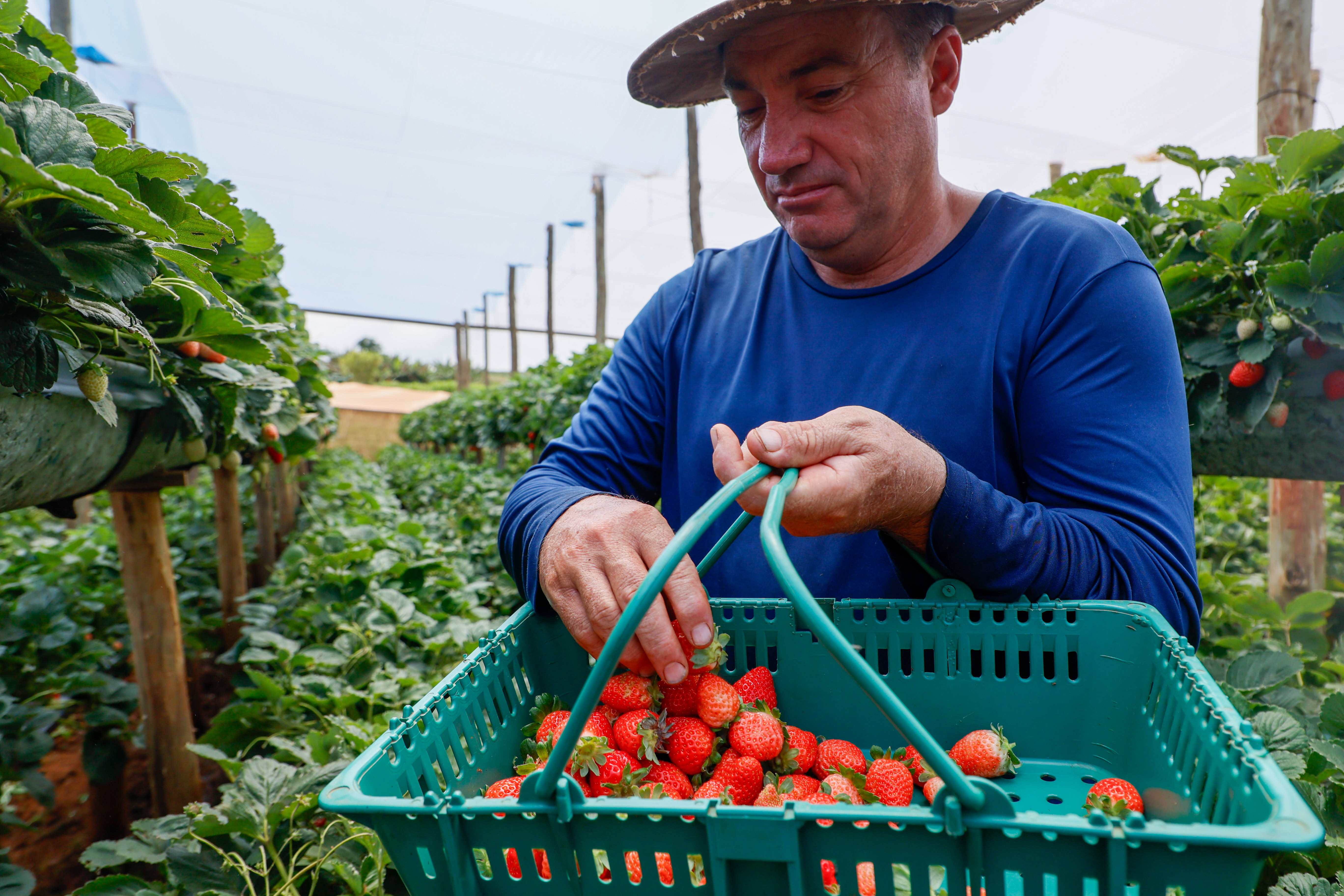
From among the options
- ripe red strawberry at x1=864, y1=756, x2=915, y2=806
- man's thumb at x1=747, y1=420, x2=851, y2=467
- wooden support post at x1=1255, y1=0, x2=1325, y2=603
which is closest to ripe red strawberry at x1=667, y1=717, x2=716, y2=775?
ripe red strawberry at x1=864, y1=756, x2=915, y2=806

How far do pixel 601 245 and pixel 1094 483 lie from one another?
43.4ft

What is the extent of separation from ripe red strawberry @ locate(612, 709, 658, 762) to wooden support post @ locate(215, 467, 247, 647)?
12.0ft

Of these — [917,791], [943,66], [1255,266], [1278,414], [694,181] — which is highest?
[694,181]

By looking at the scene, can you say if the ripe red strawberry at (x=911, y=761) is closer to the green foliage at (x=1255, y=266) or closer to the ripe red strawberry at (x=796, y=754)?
the ripe red strawberry at (x=796, y=754)

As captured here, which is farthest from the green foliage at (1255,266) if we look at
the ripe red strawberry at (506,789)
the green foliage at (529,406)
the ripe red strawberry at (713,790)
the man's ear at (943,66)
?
the green foliage at (529,406)

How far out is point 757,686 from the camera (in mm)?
1244

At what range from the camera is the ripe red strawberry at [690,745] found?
1149mm

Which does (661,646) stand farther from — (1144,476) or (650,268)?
(650,268)

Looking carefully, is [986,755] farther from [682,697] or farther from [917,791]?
[682,697]

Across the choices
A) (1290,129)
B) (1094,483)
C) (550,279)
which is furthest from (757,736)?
(550,279)

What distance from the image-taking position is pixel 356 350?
153ft

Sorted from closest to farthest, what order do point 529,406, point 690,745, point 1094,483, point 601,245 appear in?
point 690,745 → point 1094,483 → point 529,406 → point 601,245

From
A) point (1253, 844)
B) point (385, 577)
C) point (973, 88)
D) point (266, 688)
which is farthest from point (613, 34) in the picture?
point (1253, 844)

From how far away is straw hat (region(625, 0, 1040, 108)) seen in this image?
138 centimetres
